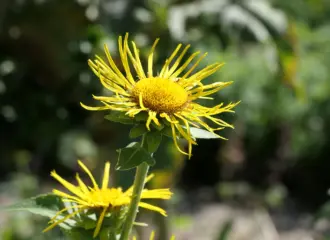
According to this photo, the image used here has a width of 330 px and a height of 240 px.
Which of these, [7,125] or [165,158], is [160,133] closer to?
[165,158]

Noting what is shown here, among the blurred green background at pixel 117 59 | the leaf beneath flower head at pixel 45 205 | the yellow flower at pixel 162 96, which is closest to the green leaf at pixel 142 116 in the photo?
the yellow flower at pixel 162 96

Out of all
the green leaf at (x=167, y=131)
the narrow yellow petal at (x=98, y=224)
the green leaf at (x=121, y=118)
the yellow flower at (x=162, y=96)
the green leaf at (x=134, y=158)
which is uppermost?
the yellow flower at (x=162, y=96)

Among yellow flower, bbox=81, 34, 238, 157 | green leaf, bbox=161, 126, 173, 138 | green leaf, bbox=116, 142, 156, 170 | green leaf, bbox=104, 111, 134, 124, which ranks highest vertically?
yellow flower, bbox=81, 34, 238, 157

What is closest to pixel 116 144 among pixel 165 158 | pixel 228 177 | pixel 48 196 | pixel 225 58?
pixel 165 158

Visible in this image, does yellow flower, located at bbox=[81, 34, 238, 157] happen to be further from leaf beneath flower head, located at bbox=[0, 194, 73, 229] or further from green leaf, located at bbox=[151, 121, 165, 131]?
leaf beneath flower head, located at bbox=[0, 194, 73, 229]

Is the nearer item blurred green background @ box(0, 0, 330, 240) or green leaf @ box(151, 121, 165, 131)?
green leaf @ box(151, 121, 165, 131)

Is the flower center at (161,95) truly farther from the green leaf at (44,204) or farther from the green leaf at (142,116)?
the green leaf at (44,204)

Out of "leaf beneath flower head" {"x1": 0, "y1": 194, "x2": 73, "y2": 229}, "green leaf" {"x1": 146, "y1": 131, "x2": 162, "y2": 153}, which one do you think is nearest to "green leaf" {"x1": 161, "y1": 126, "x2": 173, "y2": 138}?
"green leaf" {"x1": 146, "y1": 131, "x2": 162, "y2": 153}

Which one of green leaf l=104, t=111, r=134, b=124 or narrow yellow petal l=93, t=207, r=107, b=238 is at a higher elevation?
green leaf l=104, t=111, r=134, b=124

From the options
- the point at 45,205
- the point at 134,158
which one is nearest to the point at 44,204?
the point at 45,205
